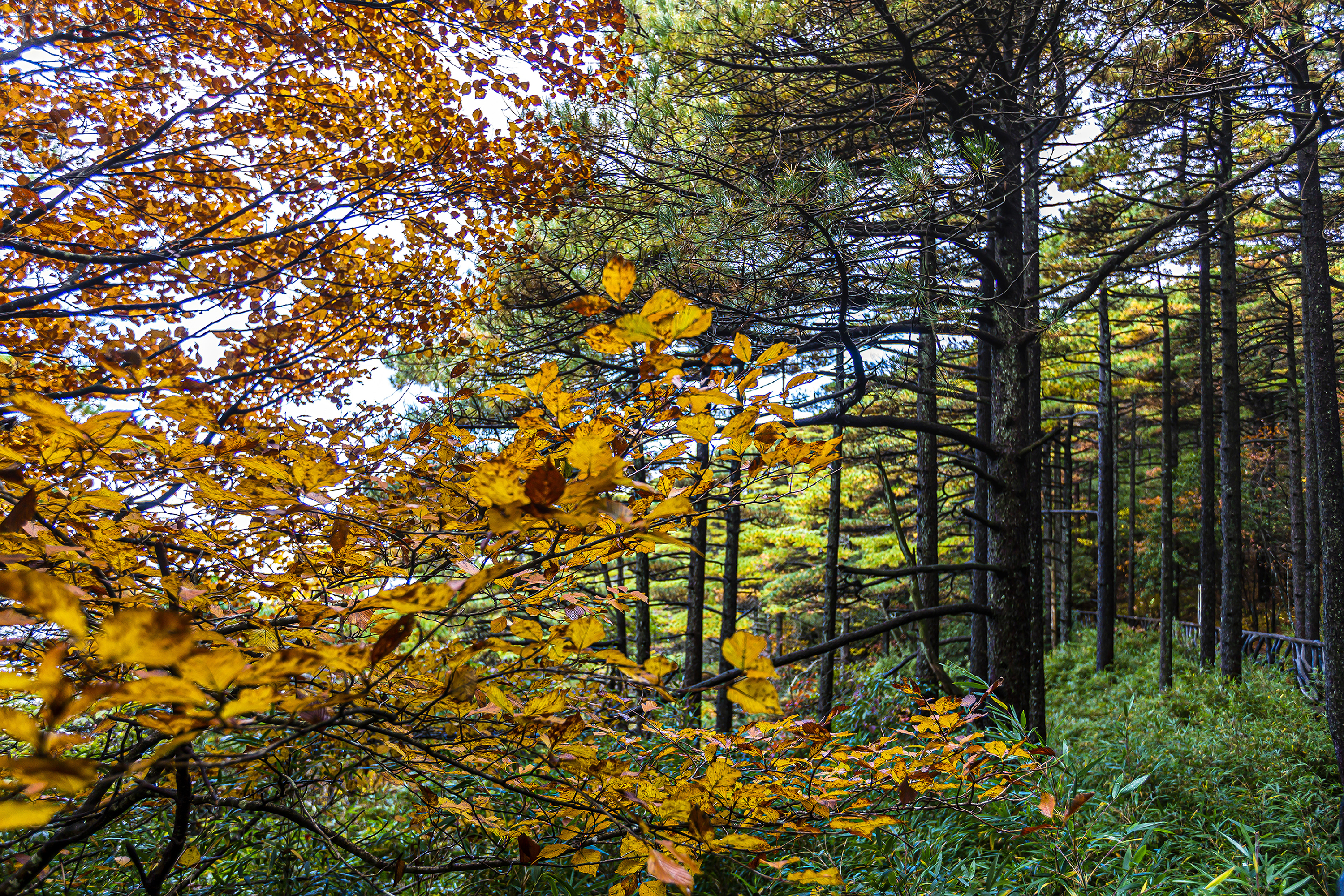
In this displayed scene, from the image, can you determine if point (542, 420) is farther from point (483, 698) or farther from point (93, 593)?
point (93, 593)

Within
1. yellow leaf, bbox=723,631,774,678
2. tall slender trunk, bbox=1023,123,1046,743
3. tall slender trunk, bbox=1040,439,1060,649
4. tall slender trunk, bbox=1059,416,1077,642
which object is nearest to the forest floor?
tall slender trunk, bbox=1023,123,1046,743

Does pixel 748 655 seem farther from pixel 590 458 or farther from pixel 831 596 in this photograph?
pixel 831 596

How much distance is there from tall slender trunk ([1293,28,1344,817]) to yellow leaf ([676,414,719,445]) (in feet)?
22.2

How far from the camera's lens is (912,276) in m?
3.37

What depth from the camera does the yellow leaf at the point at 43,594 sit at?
0.60 metres

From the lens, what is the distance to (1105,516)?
1194 centimetres

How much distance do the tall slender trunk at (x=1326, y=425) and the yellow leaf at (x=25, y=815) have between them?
7663 mm

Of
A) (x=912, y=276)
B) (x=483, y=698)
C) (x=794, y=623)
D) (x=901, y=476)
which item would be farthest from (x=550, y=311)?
(x=794, y=623)

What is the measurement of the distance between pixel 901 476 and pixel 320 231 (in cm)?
1368

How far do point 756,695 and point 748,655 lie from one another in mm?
58

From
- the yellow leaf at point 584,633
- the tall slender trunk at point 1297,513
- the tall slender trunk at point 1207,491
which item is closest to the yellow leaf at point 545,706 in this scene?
the yellow leaf at point 584,633

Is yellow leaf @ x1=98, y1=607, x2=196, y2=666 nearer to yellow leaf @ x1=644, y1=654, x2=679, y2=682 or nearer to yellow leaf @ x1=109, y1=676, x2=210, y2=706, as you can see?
yellow leaf @ x1=109, y1=676, x2=210, y2=706

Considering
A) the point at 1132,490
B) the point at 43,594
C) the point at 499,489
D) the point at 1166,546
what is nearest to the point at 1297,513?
the point at 1166,546

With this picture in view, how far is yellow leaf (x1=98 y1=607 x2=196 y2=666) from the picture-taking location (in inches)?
24.0
